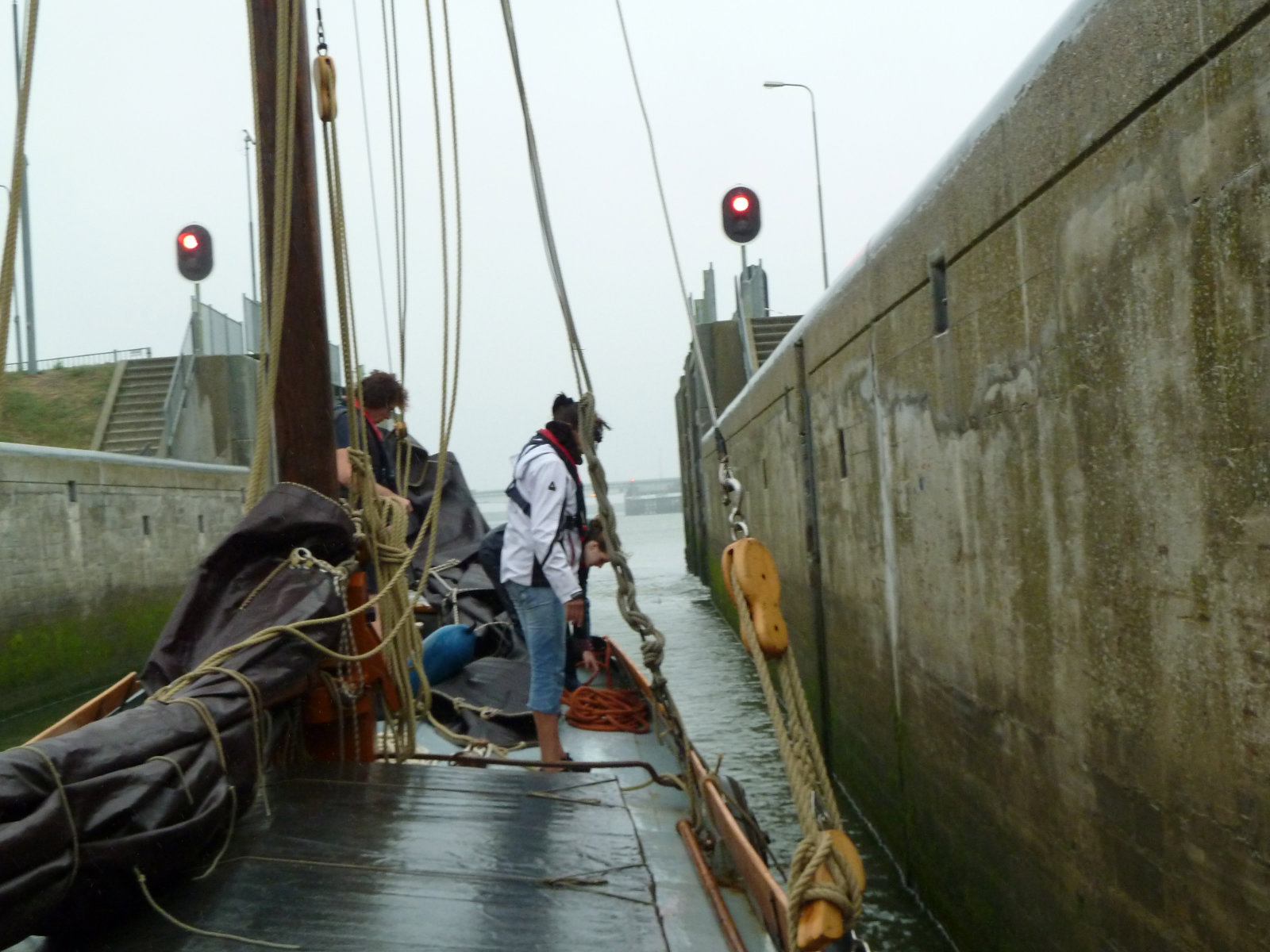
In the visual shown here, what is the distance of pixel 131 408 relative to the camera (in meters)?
23.3

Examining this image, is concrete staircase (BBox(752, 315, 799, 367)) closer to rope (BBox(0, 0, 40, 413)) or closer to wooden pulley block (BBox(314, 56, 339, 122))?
wooden pulley block (BBox(314, 56, 339, 122))

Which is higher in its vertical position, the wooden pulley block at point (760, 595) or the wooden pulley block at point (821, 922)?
the wooden pulley block at point (760, 595)

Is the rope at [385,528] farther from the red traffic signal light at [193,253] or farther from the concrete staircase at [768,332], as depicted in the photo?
the concrete staircase at [768,332]

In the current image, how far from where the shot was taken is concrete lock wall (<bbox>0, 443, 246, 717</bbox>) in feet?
38.7

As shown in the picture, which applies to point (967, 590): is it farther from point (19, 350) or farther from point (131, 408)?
point (19, 350)

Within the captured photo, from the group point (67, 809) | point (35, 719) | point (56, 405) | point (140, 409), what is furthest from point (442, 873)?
point (56, 405)

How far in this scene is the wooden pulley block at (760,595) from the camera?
273cm

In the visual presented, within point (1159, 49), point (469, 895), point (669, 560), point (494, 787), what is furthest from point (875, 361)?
point (669, 560)

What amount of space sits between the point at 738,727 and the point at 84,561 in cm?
778

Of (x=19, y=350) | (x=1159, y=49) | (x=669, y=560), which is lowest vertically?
(x=669, y=560)

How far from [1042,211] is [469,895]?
7.97 feet

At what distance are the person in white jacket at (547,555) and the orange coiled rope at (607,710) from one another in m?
0.75

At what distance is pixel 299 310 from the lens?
4719 mm

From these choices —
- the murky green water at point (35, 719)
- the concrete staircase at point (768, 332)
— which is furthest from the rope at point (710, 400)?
the concrete staircase at point (768, 332)
